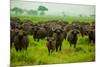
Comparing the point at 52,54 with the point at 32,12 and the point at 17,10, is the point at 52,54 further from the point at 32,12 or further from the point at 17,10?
the point at 17,10

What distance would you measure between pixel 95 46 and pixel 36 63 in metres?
0.76

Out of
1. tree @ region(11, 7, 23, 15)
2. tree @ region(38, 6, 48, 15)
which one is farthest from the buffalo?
tree @ region(11, 7, 23, 15)

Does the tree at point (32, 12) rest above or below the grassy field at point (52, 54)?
above

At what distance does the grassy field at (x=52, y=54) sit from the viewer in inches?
77.2

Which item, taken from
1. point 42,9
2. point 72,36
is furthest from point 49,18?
point 72,36

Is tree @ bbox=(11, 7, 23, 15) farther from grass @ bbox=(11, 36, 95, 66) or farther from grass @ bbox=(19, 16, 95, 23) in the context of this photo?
grass @ bbox=(11, 36, 95, 66)

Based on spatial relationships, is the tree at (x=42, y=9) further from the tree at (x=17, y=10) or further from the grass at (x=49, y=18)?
the tree at (x=17, y=10)

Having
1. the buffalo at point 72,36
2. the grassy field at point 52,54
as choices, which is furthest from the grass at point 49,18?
the buffalo at point 72,36

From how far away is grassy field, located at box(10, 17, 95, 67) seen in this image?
1.96m

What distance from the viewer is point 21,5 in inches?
77.3

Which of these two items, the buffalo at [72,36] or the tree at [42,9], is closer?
the tree at [42,9]
